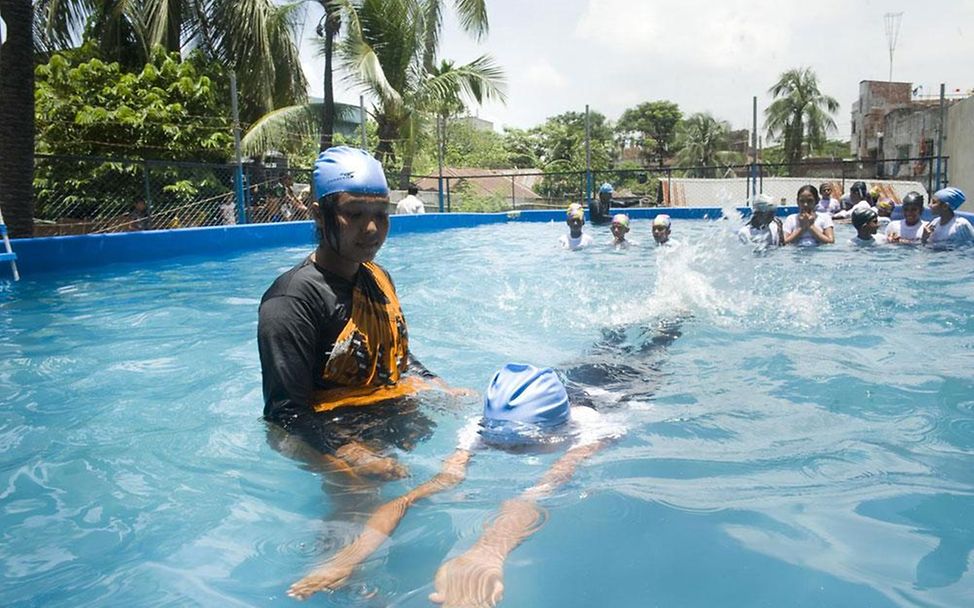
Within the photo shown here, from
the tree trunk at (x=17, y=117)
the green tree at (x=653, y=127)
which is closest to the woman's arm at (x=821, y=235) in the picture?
the tree trunk at (x=17, y=117)

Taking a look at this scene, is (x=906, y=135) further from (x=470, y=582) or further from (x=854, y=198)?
(x=470, y=582)

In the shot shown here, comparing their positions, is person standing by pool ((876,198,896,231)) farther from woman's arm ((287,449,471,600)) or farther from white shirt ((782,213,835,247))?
woman's arm ((287,449,471,600))

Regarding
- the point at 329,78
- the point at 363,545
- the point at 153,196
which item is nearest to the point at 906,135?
the point at 329,78

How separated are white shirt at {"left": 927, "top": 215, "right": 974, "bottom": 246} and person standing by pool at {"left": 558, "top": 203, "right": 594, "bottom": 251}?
4.68 meters

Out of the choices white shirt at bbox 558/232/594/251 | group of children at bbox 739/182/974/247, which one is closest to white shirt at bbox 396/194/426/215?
white shirt at bbox 558/232/594/251

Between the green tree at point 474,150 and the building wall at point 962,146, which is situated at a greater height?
the green tree at point 474,150

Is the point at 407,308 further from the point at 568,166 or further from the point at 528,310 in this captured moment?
the point at 568,166

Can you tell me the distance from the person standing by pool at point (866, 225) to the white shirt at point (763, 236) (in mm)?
1347

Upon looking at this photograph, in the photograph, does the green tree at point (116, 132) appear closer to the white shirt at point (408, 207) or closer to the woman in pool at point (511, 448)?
the white shirt at point (408, 207)

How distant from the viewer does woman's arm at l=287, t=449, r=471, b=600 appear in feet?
6.86

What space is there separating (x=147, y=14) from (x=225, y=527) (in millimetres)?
17937

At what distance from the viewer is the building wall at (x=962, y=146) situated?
15.2 m

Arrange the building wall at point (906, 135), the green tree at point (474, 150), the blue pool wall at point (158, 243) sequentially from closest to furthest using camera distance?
1. the blue pool wall at point (158, 243)
2. the building wall at point (906, 135)
3. the green tree at point (474, 150)

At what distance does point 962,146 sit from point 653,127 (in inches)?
1881
